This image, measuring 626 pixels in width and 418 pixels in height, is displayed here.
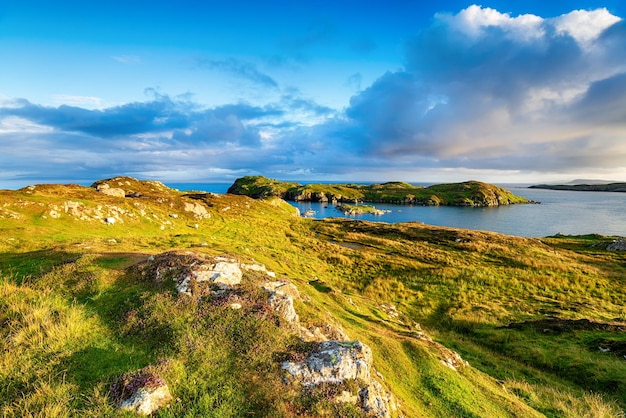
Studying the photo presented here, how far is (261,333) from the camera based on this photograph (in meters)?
11.3

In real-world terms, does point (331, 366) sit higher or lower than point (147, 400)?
lower

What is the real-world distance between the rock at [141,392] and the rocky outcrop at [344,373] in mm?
3768

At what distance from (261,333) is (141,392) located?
4.31 m

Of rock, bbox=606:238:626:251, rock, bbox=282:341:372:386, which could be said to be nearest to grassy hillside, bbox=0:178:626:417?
rock, bbox=282:341:372:386

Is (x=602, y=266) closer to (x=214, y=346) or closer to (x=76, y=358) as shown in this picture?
(x=214, y=346)

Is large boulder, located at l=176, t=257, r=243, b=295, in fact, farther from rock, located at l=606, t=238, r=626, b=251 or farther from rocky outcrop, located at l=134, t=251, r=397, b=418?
rock, located at l=606, t=238, r=626, b=251

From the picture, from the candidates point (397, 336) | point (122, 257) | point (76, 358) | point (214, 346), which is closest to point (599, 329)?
point (397, 336)

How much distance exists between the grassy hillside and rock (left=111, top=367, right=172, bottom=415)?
0.26 metres

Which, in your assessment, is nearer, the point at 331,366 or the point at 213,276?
the point at 331,366

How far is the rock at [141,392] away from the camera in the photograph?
7.69 meters

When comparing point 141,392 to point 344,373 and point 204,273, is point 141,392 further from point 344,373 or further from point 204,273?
point 204,273

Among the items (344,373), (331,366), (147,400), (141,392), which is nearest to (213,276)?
(141,392)

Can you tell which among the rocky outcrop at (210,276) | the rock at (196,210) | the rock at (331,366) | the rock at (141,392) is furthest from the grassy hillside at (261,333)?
the rock at (196,210)

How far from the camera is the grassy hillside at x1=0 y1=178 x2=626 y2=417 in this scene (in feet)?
28.6
